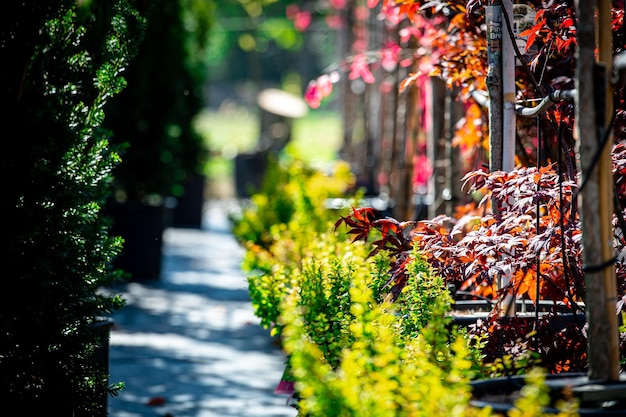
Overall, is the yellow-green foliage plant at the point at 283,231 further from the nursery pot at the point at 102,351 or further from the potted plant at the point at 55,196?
the potted plant at the point at 55,196

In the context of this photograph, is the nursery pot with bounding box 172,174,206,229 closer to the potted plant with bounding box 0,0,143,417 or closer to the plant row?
the plant row

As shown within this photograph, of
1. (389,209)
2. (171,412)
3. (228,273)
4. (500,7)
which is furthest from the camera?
(228,273)

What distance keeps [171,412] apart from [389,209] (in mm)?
4869

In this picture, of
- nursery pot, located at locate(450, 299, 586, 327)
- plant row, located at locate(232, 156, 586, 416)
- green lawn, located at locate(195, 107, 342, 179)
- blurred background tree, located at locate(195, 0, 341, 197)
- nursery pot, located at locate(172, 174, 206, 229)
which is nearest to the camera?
plant row, located at locate(232, 156, 586, 416)

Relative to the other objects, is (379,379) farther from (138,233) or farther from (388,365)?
(138,233)

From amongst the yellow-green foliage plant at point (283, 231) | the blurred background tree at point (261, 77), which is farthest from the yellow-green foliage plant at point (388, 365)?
the blurred background tree at point (261, 77)

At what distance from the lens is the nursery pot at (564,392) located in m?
2.81

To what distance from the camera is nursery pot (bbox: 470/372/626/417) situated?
2.81 metres

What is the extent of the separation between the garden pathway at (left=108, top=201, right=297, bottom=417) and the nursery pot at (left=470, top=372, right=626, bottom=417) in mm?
3137

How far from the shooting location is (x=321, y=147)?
3912 centimetres

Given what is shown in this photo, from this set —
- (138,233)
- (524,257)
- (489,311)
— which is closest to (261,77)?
(138,233)

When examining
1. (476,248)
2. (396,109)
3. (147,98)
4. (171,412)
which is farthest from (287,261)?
(147,98)

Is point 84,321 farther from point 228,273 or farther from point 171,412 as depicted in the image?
point 228,273

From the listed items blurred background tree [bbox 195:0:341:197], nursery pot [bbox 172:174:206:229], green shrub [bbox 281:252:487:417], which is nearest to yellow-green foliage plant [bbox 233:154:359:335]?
green shrub [bbox 281:252:487:417]
